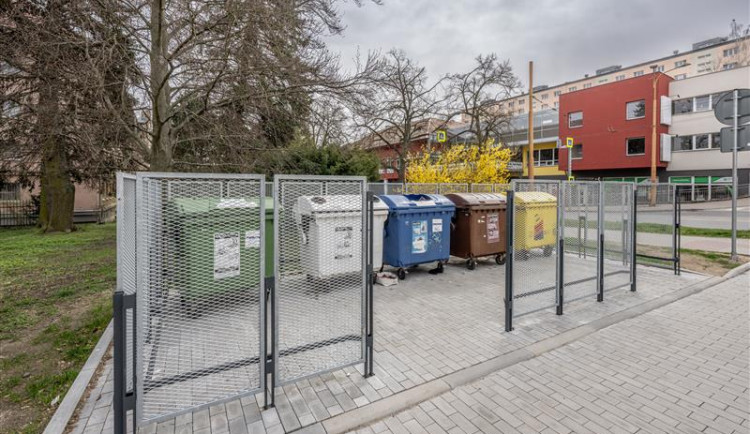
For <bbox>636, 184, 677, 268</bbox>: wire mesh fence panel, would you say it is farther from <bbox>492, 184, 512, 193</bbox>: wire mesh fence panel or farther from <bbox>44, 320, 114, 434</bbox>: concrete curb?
<bbox>44, 320, 114, 434</bbox>: concrete curb

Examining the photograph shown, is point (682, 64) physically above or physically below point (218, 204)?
above

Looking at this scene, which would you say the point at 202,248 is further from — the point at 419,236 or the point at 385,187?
the point at 385,187

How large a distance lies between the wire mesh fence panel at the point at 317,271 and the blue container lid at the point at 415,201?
3.14 meters

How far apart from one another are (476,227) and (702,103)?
27929 millimetres

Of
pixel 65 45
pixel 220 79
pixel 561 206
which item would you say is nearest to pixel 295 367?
pixel 561 206

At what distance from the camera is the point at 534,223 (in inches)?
247

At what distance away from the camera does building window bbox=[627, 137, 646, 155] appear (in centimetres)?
2637

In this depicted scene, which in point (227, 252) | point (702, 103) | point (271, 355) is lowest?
point (271, 355)

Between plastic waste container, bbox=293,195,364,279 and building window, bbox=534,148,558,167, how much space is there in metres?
35.0

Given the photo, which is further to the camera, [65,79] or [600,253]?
[65,79]

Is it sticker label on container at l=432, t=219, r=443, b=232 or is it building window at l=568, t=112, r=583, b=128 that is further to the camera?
building window at l=568, t=112, r=583, b=128

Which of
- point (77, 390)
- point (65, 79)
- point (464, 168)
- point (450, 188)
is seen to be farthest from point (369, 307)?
point (464, 168)

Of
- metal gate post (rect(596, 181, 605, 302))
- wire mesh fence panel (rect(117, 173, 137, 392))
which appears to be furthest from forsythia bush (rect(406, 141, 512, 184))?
wire mesh fence panel (rect(117, 173, 137, 392))

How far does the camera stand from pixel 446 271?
7.36 m
